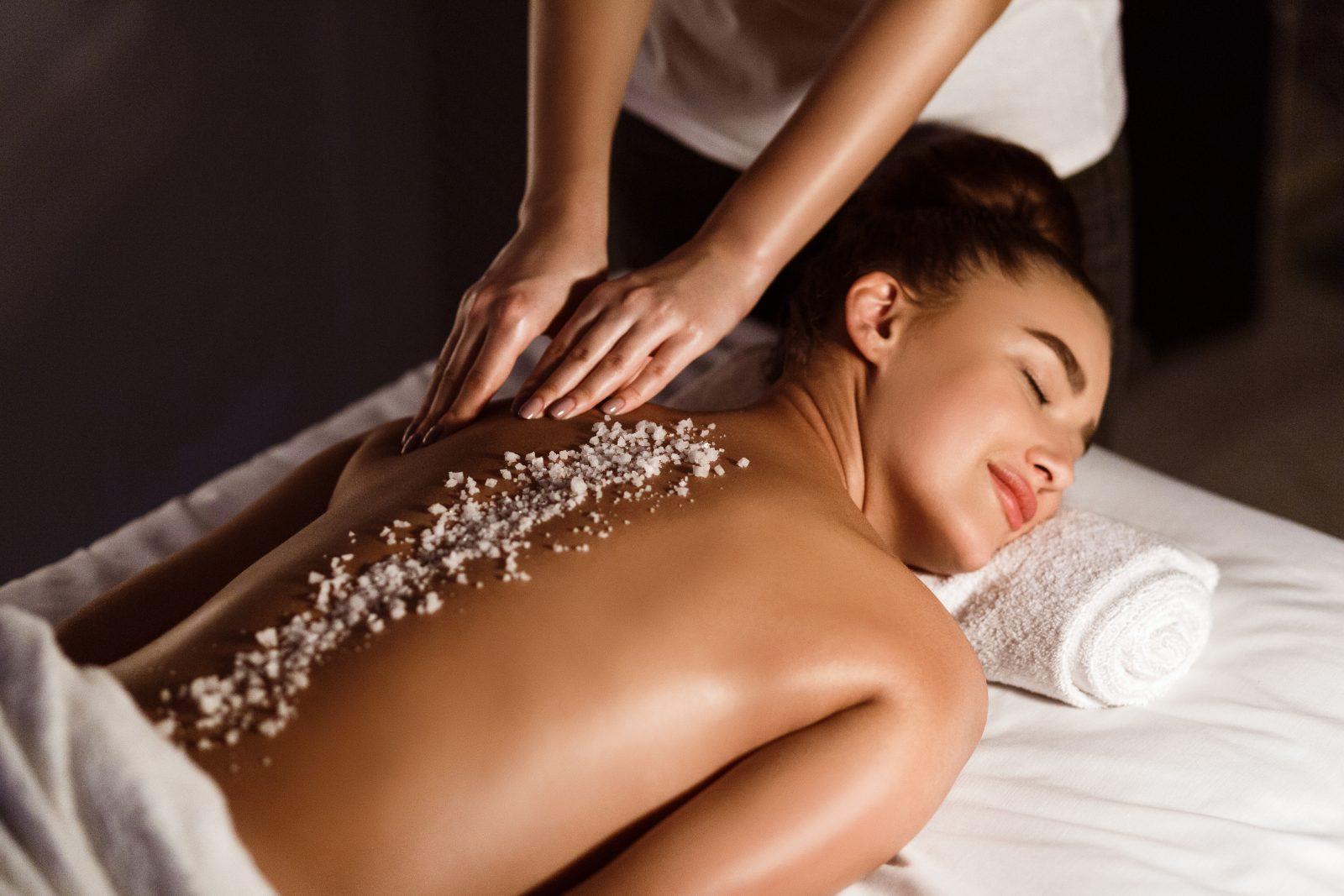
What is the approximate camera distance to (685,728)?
0.94 meters

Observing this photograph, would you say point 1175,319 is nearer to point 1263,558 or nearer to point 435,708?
point 1263,558

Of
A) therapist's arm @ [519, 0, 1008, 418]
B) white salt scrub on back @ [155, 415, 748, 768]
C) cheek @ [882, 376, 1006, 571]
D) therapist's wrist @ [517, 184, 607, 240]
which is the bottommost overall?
cheek @ [882, 376, 1006, 571]

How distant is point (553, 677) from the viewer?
906 mm

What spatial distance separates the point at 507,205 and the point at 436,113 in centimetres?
29

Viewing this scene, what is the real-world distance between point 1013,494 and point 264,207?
1.91 metres

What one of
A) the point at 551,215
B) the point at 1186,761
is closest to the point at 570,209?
the point at 551,215

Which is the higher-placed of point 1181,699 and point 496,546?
point 496,546

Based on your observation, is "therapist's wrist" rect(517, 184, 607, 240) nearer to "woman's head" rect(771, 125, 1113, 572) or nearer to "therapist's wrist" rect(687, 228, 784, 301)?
"therapist's wrist" rect(687, 228, 784, 301)

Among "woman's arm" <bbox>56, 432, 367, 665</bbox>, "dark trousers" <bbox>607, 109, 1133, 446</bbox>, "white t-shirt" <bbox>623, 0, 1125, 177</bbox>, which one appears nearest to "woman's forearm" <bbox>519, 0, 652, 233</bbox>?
"white t-shirt" <bbox>623, 0, 1125, 177</bbox>

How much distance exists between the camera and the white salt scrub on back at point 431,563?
2.82 feet

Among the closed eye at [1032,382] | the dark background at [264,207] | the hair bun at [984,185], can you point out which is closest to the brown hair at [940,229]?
the hair bun at [984,185]

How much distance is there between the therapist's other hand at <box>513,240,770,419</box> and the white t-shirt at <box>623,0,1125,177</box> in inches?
18.3

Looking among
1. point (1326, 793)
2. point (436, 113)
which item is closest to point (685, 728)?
point (1326, 793)

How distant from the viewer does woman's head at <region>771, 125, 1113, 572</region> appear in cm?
119
